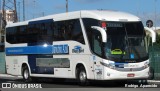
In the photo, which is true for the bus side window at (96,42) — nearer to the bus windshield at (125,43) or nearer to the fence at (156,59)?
the bus windshield at (125,43)

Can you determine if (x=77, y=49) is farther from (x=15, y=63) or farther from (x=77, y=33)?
(x=15, y=63)

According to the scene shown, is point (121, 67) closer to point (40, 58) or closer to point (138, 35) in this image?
point (138, 35)

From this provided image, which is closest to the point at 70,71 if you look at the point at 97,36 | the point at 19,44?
the point at 97,36

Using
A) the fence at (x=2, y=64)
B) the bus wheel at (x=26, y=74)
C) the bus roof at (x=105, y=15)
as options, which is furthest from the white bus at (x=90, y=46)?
the fence at (x=2, y=64)

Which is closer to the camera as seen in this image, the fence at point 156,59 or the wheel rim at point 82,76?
the wheel rim at point 82,76

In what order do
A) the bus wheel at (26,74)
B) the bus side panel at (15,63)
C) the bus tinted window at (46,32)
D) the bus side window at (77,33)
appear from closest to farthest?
1. the bus side window at (77,33)
2. the bus tinted window at (46,32)
3. the bus wheel at (26,74)
4. the bus side panel at (15,63)

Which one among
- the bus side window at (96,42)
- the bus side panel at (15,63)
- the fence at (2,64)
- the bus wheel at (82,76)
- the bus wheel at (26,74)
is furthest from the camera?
the fence at (2,64)

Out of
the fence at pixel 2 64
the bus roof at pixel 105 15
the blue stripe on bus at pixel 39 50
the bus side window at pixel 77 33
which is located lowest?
the fence at pixel 2 64

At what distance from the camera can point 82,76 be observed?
A: 21.2m

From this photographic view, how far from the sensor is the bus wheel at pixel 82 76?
68.9 feet

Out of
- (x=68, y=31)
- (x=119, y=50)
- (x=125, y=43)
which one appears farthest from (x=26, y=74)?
(x=125, y=43)

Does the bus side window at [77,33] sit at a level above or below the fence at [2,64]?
above

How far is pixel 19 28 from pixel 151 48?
853 cm

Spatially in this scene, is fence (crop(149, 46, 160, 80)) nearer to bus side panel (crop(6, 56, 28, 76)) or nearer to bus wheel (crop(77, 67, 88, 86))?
bus wheel (crop(77, 67, 88, 86))
